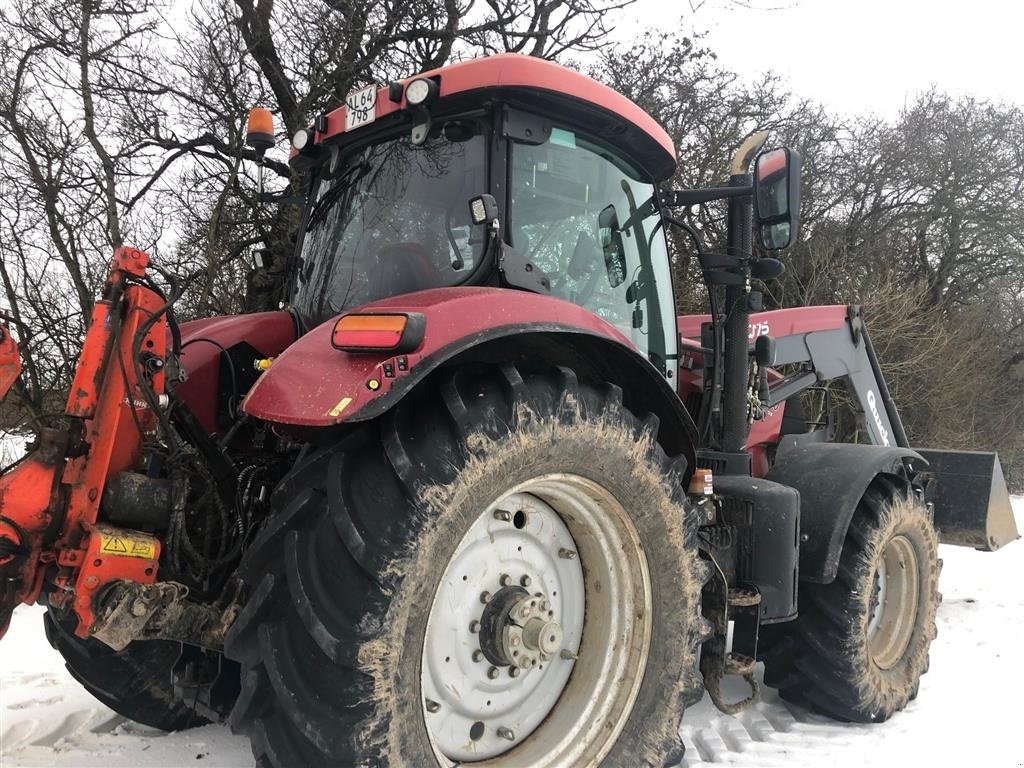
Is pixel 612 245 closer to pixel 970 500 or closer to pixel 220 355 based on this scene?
pixel 220 355

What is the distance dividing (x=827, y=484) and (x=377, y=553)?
239 centimetres

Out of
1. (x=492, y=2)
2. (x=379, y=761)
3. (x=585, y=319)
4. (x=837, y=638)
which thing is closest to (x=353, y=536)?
(x=379, y=761)

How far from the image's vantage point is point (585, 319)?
6.93 feet

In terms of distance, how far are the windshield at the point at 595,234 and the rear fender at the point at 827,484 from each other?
91cm

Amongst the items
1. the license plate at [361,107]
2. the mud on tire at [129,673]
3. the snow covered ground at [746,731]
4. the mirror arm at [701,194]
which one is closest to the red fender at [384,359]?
the license plate at [361,107]

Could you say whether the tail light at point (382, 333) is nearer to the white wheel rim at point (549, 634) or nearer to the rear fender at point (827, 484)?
the white wheel rim at point (549, 634)

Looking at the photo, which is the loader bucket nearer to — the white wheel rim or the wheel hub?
the white wheel rim

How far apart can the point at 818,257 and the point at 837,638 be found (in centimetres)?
1038

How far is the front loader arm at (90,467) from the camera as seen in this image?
1762mm

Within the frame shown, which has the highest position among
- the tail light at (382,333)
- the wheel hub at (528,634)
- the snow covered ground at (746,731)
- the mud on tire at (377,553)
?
the tail light at (382,333)

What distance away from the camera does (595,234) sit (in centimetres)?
268

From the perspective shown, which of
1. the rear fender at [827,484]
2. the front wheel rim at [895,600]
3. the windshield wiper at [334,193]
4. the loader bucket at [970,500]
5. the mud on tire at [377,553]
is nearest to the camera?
the mud on tire at [377,553]

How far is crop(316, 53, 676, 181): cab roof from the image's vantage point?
89.2 inches

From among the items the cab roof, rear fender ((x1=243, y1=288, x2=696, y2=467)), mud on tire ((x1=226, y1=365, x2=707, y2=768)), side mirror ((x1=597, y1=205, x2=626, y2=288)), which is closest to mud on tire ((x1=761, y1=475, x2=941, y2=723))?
rear fender ((x1=243, y1=288, x2=696, y2=467))
